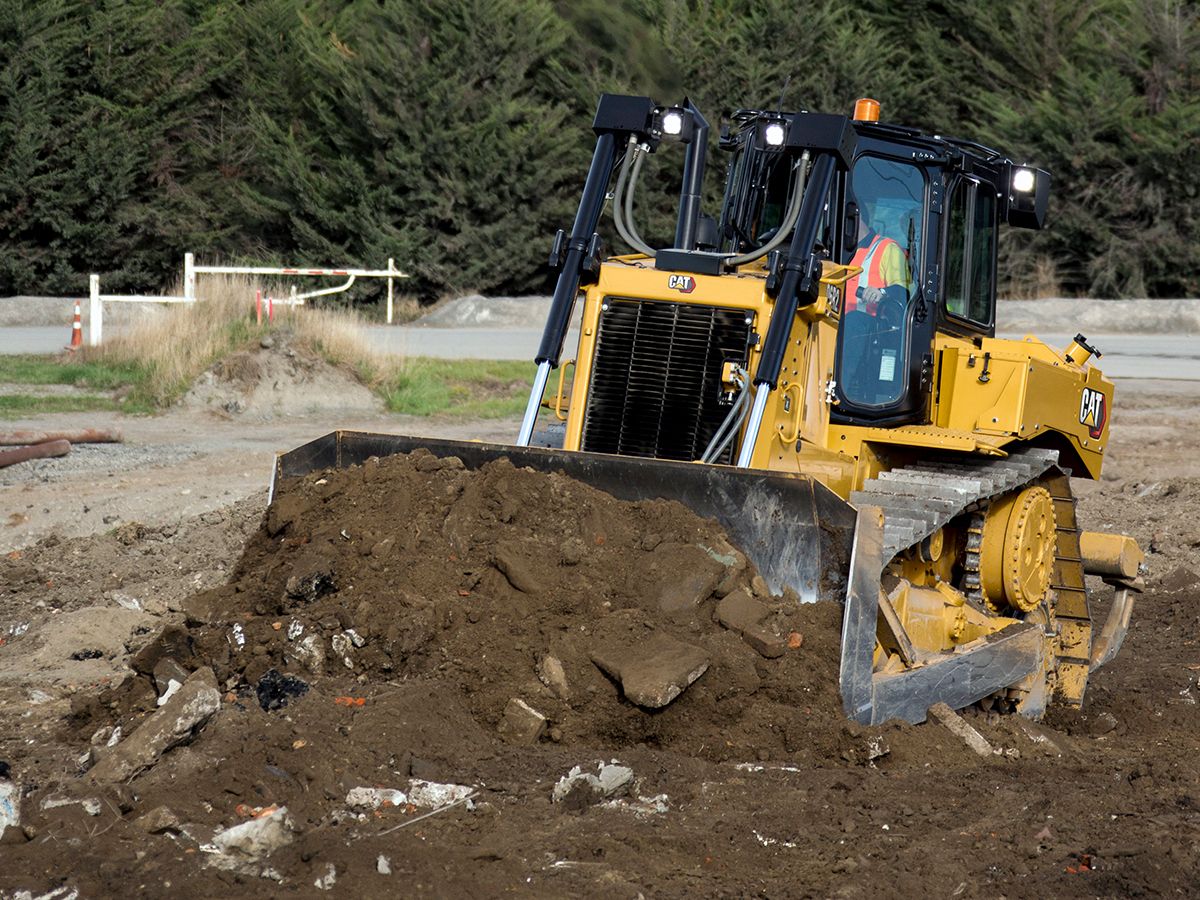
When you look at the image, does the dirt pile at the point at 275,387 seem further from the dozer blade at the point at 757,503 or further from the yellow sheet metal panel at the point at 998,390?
the dozer blade at the point at 757,503

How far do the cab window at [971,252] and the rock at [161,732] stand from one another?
14.7 ft

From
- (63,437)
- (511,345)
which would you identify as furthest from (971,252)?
(511,345)

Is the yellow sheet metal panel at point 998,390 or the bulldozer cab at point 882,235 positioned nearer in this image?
the bulldozer cab at point 882,235

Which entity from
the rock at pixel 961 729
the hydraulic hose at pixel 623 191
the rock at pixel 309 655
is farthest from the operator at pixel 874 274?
the rock at pixel 309 655

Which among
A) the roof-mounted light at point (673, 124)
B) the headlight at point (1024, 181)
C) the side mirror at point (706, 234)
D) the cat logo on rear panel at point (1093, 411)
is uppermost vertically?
the roof-mounted light at point (673, 124)

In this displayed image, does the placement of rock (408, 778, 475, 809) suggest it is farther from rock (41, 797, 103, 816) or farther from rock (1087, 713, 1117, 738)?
rock (1087, 713, 1117, 738)

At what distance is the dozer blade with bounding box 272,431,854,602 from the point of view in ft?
20.1

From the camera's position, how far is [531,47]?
31.2 metres

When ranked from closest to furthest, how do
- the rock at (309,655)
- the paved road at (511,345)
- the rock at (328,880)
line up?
the rock at (328,880), the rock at (309,655), the paved road at (511,345)

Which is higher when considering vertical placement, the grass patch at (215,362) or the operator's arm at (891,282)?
the operator's arm at (891,282)

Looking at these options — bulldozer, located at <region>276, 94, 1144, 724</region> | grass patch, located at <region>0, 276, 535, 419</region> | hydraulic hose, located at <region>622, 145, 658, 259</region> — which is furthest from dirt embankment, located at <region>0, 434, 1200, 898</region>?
grass patch, located at <region>0, 276, 535, 419</region>

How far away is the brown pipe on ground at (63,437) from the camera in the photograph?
1406cm

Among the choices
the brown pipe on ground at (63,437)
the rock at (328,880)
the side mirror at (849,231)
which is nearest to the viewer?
the rock at (328,880)

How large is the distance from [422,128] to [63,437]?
19.2 meters
